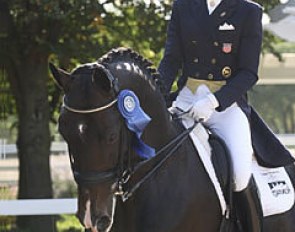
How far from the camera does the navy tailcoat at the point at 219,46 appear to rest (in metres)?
4.74

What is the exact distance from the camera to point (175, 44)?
16.2 feet

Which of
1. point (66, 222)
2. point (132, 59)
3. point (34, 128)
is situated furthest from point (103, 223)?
point (66, 222)

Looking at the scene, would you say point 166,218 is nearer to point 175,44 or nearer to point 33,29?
point 175,44

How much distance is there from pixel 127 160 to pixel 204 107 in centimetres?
64

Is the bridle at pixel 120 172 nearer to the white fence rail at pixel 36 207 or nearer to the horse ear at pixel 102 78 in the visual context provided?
the horse ear at pixel 102 78

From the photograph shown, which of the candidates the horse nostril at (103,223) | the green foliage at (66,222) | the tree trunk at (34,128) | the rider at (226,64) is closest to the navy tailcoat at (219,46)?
the rider at (226,64)

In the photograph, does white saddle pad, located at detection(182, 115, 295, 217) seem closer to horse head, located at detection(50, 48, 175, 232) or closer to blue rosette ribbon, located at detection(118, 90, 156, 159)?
blue rosette ribbon, located at detection(118, 90, 156, 159)

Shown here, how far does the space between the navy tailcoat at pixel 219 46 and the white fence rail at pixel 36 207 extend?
4206 mm

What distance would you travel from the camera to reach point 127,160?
13.4 feet

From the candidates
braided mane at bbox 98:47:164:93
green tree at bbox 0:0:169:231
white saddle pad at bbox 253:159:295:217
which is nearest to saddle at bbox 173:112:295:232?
white saddle pad at bbox 253:159:295:217

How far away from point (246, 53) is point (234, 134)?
0.46 metres

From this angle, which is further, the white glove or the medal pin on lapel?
the medal pin on lapel

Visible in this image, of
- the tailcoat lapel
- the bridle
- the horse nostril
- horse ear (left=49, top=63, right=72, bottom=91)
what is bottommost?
the horse nostril

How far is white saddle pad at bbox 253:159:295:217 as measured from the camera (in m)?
5.09
